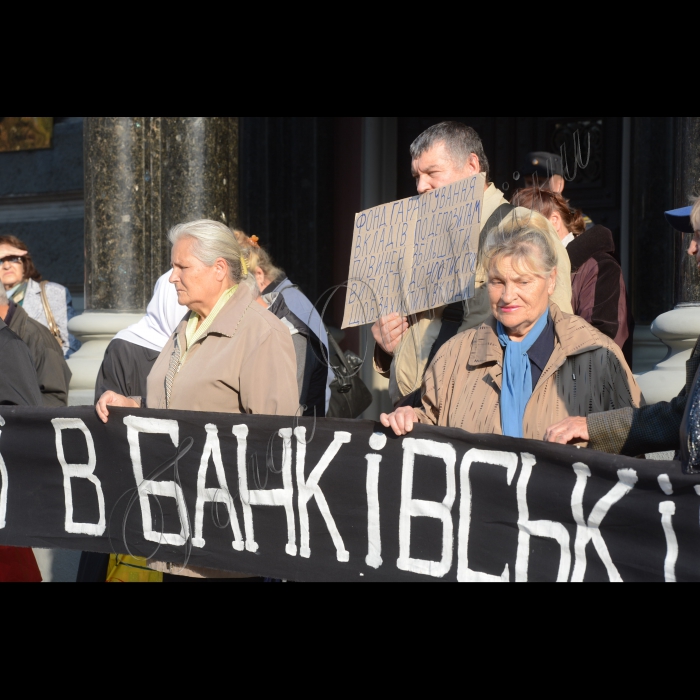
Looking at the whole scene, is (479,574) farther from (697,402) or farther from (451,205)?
(451,205)

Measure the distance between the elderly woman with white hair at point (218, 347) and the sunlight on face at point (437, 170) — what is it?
0.77m

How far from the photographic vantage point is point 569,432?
311cm

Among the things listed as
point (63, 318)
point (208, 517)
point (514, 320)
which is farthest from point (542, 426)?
point (63, 318)

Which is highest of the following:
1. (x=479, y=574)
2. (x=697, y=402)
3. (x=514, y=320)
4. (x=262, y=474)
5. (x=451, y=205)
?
→ (x=451, y=205)

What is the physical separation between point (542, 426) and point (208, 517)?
1254mm

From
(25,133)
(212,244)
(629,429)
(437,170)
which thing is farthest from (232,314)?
(25,133)

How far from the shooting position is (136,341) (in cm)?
509

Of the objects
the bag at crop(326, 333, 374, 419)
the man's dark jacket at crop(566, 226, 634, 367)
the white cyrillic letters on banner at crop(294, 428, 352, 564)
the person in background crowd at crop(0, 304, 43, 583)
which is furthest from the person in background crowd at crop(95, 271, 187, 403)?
the man's dark jacket at crop(566, 226, 634, 367)

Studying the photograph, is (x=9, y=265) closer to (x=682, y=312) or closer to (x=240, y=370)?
(x=240, y=370)

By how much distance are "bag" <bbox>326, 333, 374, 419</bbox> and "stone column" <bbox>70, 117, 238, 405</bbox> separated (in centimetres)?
162

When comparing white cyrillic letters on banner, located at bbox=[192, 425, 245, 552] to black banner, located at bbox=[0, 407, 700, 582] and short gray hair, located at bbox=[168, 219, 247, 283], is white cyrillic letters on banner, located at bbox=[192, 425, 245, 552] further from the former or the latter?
short gray hair, located at bbox=[168, 219, 247, 283]

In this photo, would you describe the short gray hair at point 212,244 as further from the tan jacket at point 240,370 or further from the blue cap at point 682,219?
the blue cap at point 682,219

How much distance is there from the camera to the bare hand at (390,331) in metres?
3.74

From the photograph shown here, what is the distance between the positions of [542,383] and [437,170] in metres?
1.05
